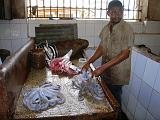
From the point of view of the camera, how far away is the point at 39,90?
1.54 meters

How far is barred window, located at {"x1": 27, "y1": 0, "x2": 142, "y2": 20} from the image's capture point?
3951 millimetres

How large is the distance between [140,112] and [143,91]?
0.29 meters

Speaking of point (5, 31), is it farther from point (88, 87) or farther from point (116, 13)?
point (88, 87)

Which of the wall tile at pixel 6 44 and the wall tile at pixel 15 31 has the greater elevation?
the wall tile at pixel 15 31

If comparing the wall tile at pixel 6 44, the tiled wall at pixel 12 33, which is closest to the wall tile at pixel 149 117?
the tiled wall at pixel 12 33

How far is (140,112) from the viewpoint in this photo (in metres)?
2.76

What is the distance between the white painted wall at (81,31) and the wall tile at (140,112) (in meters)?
1.58

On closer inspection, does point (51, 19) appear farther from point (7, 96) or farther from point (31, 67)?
point (7, 96)

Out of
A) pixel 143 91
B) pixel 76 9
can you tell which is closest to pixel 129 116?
pixel 143 91

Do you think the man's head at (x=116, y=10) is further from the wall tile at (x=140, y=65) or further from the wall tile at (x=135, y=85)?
the wall tile at (x=135, y=85)

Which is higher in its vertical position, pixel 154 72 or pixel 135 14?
pixel 135 14

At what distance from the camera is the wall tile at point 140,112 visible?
265 centimetres

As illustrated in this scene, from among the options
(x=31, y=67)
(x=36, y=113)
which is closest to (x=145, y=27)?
(x=31, y=67)

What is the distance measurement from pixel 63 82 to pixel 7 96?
2.34ft
